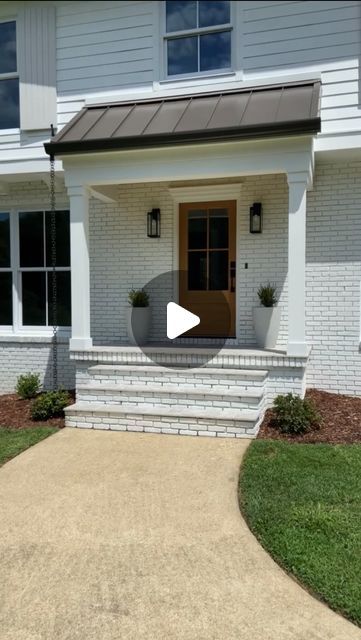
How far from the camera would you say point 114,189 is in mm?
7672

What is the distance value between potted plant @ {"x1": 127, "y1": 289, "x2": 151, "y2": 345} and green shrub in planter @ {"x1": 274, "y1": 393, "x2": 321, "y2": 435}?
2.64m

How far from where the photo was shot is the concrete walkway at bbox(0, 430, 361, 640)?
2539 millimetres

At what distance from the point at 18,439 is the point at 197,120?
14.4ft

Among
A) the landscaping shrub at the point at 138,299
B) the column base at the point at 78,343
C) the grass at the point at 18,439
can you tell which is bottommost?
the grass at the point at 18,439

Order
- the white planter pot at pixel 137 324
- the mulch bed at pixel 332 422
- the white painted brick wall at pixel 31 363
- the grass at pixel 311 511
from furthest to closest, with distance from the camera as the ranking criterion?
the white painted brick wall at pixel 31 363 → the white planter pot at pixel 137 324 → the mulch bed at pixel 332 422 → the grass at pixel 311 511

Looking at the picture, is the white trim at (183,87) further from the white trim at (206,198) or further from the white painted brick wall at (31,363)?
the white painted brick wall at (31,363)

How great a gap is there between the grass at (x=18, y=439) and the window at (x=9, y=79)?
4.81 metres

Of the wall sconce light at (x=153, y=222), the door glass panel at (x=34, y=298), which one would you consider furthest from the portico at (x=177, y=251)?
the door glass panel at (x=34, y=298)

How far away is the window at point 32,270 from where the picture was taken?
8266 millimetres

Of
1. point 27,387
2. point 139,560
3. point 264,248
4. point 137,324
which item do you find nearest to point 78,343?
point 137,324

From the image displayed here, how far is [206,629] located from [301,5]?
6.90 m

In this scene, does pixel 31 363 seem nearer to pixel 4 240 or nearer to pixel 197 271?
pixel 4 240

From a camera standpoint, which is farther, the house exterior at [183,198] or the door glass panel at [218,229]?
the door glass panel at [218,229]

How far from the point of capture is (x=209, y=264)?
7.86 metres
